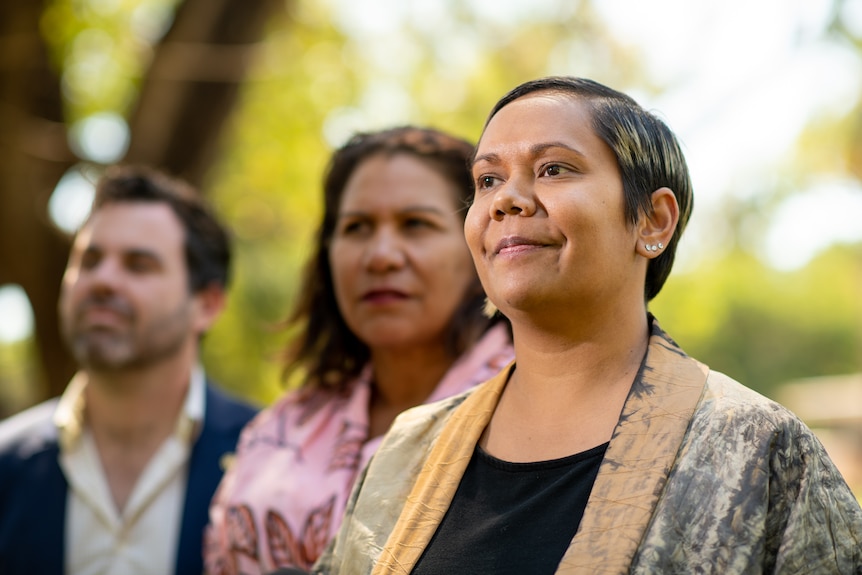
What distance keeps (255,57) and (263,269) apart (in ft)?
27.4

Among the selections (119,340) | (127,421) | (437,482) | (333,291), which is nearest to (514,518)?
(437,482)

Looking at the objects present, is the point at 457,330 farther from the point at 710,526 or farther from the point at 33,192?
the point at 33,192

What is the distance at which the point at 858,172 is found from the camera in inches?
284

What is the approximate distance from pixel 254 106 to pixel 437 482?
28.1ft

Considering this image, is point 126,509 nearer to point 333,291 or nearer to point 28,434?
point 28,434

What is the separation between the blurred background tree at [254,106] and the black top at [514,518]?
193 centimetres

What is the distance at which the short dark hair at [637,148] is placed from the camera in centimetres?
182

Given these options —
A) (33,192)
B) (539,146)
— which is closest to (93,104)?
(33,192)

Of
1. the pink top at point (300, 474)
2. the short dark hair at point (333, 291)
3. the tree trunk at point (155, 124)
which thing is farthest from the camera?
the tree trunk at point (155, 124)

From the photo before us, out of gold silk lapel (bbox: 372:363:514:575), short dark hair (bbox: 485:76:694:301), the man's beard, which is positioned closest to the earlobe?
short dark hair (bbox: 485:76:694:301)

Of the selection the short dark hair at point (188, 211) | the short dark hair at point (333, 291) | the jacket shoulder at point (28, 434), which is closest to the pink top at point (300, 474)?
the short dark hair at point (333, 291)

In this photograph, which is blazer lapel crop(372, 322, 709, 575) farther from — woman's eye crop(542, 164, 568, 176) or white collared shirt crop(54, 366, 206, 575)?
white collared shirt crop(54, 366, 206, 575)

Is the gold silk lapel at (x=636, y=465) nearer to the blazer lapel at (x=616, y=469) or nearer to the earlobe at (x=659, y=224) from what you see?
the blazer lapel at (x=616, y=469)

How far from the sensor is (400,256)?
9.66 feet
